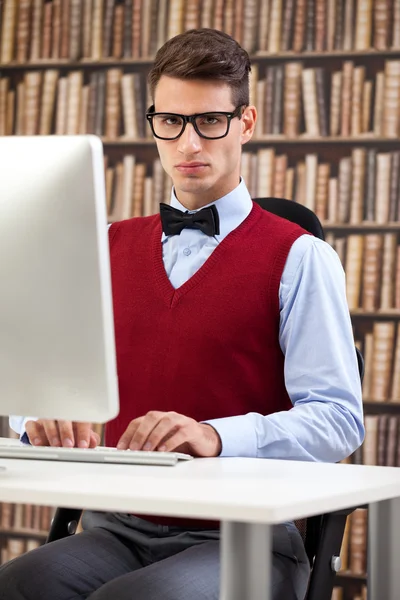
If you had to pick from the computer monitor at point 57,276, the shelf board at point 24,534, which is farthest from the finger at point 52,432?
the shelf board at point 24,534

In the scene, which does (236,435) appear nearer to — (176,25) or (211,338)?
(211,338)

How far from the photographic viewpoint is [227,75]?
1880mm

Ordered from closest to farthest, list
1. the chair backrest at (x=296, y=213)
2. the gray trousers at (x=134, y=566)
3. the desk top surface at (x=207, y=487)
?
the desk top surface at (x=207, y=487) → the gray trousers at (x=134, y=566) → the chair backrest at (x=296, y=213)

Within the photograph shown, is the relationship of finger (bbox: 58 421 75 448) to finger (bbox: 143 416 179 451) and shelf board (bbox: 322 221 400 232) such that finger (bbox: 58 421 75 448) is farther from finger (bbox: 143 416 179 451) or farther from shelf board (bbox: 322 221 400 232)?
shelf board (bbox: 322 221 400 232)

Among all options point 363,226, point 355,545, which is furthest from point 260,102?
point 355,545

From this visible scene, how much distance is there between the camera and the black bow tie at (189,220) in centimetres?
191

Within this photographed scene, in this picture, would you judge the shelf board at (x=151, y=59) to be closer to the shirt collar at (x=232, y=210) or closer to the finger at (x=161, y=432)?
the shirt collar at (x=232, y=210)

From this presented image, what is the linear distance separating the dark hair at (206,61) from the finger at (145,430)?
734 mm

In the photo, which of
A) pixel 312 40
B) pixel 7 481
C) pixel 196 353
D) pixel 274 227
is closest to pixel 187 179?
pixel 274 227

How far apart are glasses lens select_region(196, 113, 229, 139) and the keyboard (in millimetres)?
681

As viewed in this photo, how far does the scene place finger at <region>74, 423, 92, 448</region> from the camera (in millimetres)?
1619

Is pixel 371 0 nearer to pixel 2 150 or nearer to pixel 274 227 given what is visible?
pixel 274 227

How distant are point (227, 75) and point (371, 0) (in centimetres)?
200

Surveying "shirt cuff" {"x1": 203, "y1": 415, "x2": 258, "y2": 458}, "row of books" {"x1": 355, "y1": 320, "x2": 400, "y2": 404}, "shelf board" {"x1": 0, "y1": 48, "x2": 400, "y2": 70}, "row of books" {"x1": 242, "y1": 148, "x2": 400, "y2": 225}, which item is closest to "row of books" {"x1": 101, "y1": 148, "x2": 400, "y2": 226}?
"row of books" {"x1": 242, "y1": 148, "x2": 400, "y2": 225}
